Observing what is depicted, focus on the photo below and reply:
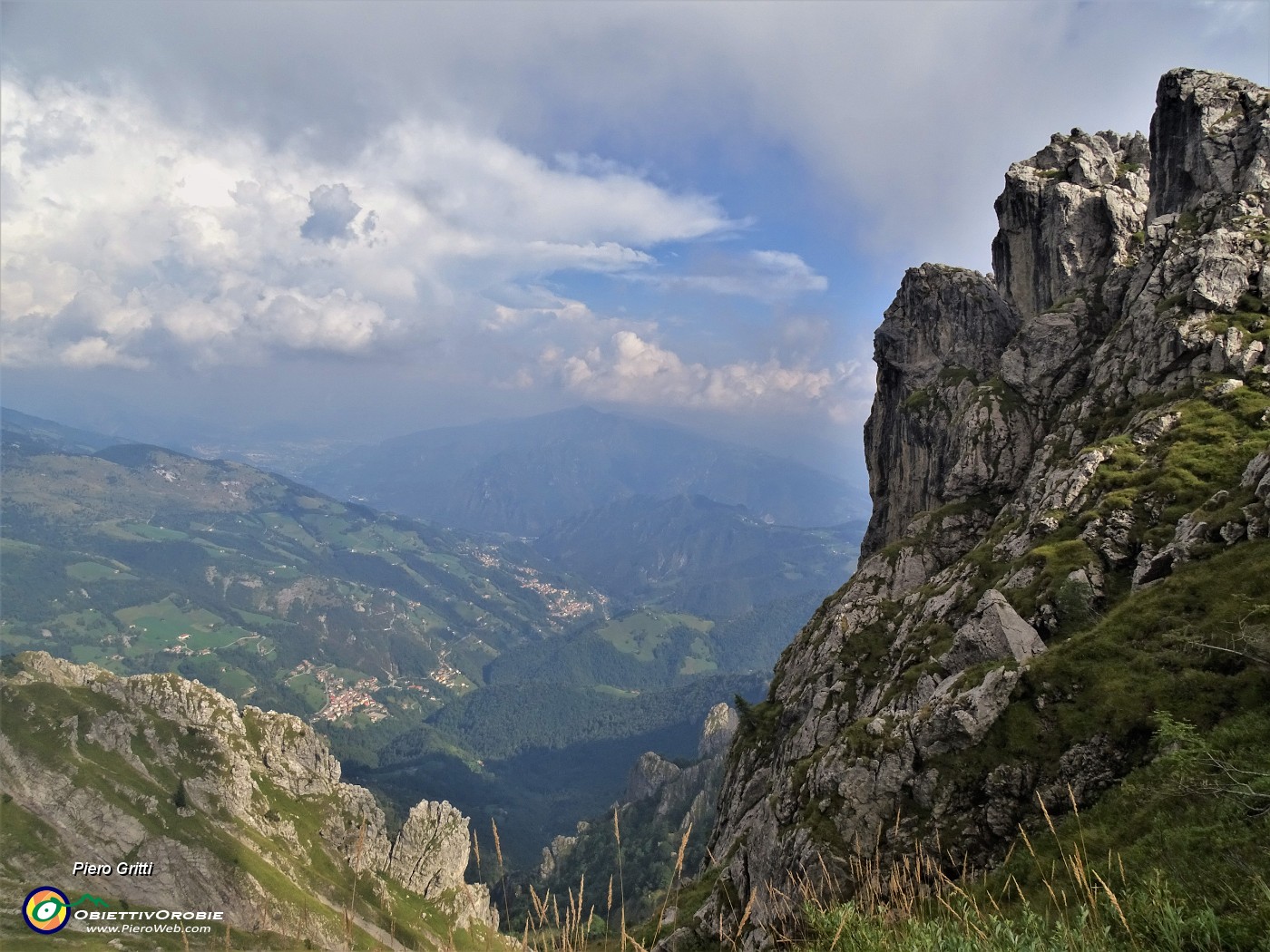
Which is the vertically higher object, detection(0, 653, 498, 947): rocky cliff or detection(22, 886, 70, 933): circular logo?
detection(22, 886, 70, 933): circular logo

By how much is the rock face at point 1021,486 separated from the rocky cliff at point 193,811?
99.7 meters

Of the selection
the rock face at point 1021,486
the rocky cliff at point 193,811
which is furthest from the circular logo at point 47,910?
the rock face at point 1021,486

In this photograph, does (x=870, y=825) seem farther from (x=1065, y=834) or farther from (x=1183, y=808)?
(x=1183, y=808)

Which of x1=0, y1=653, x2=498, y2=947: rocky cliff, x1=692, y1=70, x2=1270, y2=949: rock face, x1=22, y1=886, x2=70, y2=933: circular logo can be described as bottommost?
x1=0, y1=653, x2=498, y2=947: rocky cliff

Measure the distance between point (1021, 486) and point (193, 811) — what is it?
587 ft

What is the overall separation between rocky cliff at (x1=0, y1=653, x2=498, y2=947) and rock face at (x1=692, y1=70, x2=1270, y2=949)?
327 feet

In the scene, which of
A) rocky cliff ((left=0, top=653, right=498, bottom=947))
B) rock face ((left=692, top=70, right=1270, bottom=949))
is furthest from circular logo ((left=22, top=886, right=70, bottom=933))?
rock face ((left=692, top=70, right=1270, bottom=949))

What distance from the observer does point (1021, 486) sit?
73938 millimetres

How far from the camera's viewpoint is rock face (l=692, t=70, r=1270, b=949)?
3372 cm

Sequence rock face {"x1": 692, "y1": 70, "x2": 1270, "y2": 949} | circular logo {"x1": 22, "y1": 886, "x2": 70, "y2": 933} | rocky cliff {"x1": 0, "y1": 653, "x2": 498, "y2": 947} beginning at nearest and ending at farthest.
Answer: rock face {"x1": 692, "y1": 70, "x2": 1270, "y2": 949}
circular logo {"x1": 22, "y1": 886, "x2": 70, "y2": 933}
rocky cliff {"x1": 0, "y1": 653, "x2": 498, "y2": 947}

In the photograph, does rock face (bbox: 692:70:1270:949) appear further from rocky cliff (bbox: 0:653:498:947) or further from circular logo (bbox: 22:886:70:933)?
rocky cliff (bbox: 0:653:498:947)

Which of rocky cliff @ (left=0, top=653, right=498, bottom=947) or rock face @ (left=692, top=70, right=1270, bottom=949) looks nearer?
rock face @ (left=692, top=70, right=1270, bottom=949)

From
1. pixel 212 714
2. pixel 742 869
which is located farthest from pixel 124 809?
pixel 742 869

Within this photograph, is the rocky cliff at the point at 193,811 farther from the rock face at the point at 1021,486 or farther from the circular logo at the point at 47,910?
the rock face at the point at 1021,486
